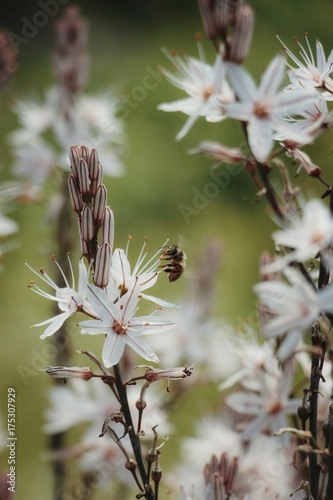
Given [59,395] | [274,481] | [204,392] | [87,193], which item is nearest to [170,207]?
[204,392]

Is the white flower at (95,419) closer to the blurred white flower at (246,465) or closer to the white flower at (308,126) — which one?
the blurred white flower at (246,465)

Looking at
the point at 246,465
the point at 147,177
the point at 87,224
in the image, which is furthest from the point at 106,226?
the point at 147,177

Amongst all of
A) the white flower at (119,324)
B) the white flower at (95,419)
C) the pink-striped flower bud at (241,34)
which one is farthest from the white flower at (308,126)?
the white flower at (95,419)

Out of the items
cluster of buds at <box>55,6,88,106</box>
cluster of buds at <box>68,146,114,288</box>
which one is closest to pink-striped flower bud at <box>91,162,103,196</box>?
cluster of buds at <box>68,146,114,288</box>

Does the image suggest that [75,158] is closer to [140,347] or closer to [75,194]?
[75,194]

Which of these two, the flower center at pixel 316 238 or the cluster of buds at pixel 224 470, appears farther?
the cluster of buds at pixel 224 470

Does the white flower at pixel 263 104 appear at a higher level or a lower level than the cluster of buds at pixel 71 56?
lower

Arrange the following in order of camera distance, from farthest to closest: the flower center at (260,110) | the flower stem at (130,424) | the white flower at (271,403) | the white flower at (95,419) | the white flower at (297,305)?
the white flower at (95,419), the white flower at (271,403), the flower center at (260,110), the flower stem at (130,424), the white flower at (297,305)
